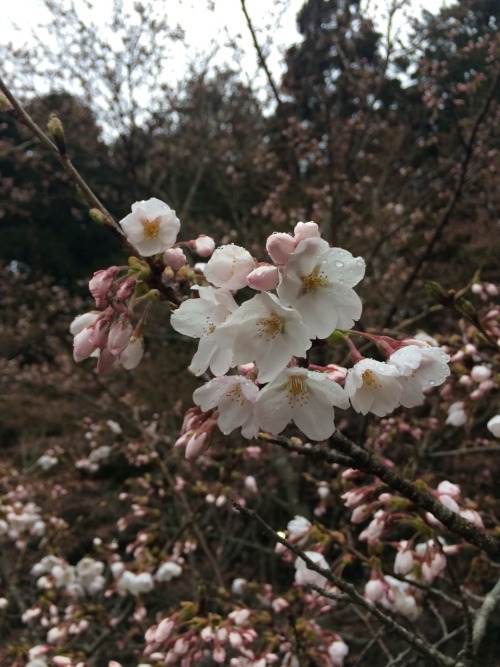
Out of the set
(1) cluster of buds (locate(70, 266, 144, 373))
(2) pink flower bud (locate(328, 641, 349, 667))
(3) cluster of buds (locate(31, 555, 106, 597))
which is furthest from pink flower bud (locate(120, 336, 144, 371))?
(3) cluster of buds (locate(31, 555, 106, 597))

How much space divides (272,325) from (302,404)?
168mm

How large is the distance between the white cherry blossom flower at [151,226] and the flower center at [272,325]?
1.18 feet

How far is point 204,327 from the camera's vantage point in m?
1.05

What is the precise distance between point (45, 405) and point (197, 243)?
8.78 meters

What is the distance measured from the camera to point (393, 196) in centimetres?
816

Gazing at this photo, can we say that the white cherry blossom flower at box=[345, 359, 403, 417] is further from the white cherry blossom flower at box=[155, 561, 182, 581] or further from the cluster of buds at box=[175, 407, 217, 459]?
the white cherry blossom flower at box=[155, 561, 182, 581]

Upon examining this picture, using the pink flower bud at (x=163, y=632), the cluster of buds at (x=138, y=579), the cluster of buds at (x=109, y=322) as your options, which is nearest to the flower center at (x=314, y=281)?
the cluster of buds at (x=109, y=322)

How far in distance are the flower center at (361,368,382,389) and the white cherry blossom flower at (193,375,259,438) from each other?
0.75 ft

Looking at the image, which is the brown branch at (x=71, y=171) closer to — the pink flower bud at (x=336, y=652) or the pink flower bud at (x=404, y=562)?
the pink flower bud at (x=404, y=562)

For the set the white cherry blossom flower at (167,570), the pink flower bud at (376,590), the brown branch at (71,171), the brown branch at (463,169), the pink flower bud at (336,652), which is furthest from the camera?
the brown branch at (463,169)

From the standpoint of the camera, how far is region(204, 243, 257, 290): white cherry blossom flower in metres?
0.93


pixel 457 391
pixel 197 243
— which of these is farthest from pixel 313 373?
pixel 457 391

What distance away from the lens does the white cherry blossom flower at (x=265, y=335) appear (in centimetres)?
89

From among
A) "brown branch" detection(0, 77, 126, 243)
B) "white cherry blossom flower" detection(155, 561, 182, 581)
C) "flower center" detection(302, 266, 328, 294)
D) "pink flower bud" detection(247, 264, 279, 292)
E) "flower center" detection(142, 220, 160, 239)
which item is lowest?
"white cherry blossom flower" detection(155, 561, 182, 581)
